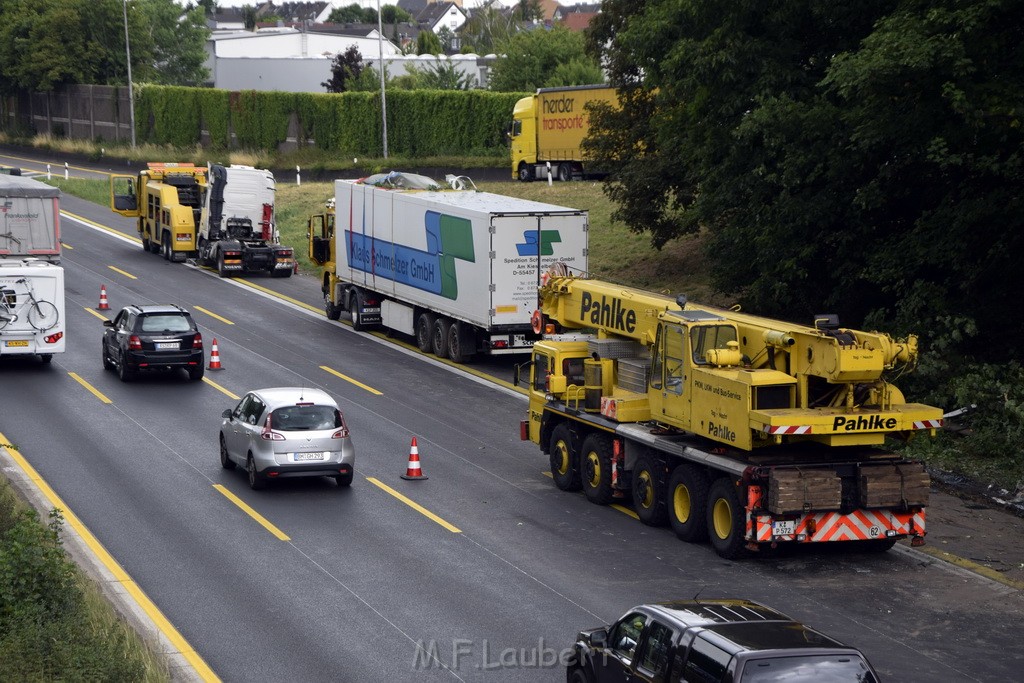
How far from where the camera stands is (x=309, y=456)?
2102 cm

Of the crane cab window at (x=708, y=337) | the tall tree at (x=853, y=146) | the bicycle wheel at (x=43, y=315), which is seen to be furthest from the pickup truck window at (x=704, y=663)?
the bicycle wheel at (x=43, y=315)

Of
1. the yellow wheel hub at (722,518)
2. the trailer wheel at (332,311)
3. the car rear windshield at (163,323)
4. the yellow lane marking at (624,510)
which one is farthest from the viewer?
the trailer wheel at (332,311)

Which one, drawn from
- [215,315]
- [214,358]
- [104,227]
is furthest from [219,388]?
[104,227]

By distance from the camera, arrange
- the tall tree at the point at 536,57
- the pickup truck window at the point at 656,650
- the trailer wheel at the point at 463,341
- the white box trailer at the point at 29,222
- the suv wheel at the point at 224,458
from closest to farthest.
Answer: the pickup truck window at the point at 656,650, the suv wheel at the point at 224,458, the trailer wheel at the point at 463,341, the white box trailer at the point at 29,222, the tall tree at the point at 536,57

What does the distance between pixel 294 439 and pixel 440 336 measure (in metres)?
12.7

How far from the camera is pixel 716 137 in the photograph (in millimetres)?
28625

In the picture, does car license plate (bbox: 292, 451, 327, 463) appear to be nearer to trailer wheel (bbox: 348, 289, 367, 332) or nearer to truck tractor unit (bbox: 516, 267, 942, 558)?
truck tractor unit (bbox: 516, 267, 942, 558)

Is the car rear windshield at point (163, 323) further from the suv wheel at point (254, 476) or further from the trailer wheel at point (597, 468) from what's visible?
the trailer wheel at point (597, 468)

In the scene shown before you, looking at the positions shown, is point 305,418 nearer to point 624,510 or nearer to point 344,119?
point 624,510

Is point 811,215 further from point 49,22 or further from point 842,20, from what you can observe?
point 49,22

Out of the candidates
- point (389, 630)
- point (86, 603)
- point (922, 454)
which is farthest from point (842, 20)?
point (86, 603)

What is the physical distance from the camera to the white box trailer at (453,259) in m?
30.8

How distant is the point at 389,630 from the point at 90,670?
12.7 ft

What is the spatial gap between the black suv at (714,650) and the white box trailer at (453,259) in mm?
19388
